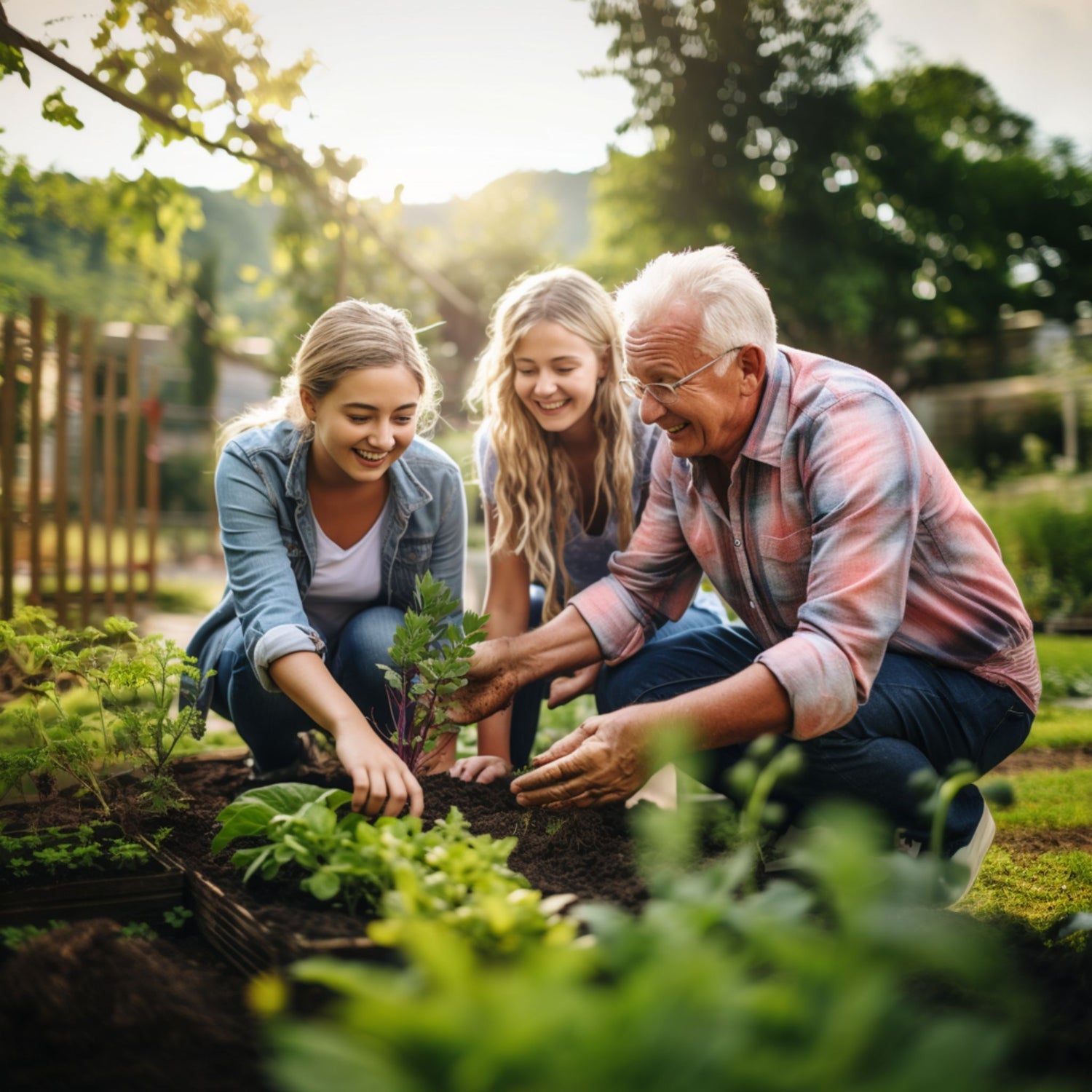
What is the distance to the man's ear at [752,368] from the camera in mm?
2236

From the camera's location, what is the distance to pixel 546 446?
3043 mm

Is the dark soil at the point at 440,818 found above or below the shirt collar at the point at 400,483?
below

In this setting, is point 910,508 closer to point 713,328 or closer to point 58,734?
point 713,328

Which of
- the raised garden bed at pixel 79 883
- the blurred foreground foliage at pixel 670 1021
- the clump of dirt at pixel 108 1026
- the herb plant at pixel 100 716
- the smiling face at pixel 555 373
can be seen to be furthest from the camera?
the smiling face at pixel 555 373

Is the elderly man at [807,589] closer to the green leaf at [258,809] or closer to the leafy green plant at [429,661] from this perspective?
the leafy green plant at [429,661]

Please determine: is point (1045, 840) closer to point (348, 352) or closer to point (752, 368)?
point (752, 368)

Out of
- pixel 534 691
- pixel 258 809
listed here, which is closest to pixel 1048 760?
pixel 534 691

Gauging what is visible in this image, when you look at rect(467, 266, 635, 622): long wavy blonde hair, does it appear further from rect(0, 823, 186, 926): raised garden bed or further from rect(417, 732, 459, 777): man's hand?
rect(0, 823, 186, 926): raised garden bed

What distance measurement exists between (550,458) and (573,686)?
71cm

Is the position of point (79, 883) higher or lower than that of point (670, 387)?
lower

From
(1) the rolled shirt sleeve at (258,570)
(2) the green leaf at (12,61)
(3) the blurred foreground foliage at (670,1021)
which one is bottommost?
(3) the blurred foreground foliage at (670,1021)

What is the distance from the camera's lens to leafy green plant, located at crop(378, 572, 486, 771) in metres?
2.14

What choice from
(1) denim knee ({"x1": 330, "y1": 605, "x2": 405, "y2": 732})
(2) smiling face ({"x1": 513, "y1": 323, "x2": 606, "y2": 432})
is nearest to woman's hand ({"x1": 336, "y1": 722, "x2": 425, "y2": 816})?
(1) denim knee ({"x1": 330, "y1": 605, "x2": 405, "y2": 732})

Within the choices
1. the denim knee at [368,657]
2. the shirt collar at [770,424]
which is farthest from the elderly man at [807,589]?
the denim knee at [368,657]
